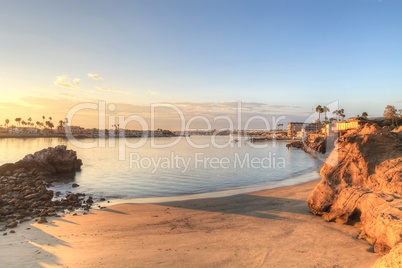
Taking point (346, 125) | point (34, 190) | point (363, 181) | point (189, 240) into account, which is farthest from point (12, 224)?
point (346, 125)

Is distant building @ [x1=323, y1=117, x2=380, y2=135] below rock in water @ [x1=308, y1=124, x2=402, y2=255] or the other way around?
the other way around

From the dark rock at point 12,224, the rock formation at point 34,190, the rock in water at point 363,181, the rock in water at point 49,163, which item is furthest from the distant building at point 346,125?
the dark rock at point 12,224

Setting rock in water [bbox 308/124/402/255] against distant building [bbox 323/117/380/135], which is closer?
rock in water [bbox 308/124/402/255]

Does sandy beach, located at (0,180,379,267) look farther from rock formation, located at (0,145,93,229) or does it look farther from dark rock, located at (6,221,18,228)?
rock formation, located at (0,145,93,229)

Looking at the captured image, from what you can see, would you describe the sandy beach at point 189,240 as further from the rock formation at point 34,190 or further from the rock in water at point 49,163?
the rock in water at point 49,163

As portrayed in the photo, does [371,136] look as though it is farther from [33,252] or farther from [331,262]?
[33,252]

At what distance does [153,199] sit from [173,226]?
7.15m

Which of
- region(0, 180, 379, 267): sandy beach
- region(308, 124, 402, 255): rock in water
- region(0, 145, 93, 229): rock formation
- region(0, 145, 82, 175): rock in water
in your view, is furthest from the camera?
region(0, 145, 82, 175): rock in water

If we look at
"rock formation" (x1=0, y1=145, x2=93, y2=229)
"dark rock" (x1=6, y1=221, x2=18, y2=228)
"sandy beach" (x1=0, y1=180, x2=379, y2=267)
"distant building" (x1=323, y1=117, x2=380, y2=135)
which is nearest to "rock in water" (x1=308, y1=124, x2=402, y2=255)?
"sandy beach" (x1=0, y1=180, x2=379, y2=267)

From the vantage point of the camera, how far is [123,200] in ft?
55.8

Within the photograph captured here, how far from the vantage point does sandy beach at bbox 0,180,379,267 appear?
7004 millimetres

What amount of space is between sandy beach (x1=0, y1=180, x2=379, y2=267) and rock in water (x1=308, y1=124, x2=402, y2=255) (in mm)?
609

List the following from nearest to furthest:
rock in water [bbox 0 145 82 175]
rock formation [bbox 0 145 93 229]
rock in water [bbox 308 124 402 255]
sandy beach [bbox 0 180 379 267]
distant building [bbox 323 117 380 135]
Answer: sandy beach [bbox 0 180 379 267], rock in water [bbox 308 124 402 255], rock formation [bbox 0 145 93 229], rock in water [bbox 0 145 82 175], distant building [bbox 323 117 380 135]

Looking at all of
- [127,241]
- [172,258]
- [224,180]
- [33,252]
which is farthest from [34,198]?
[224,180]
